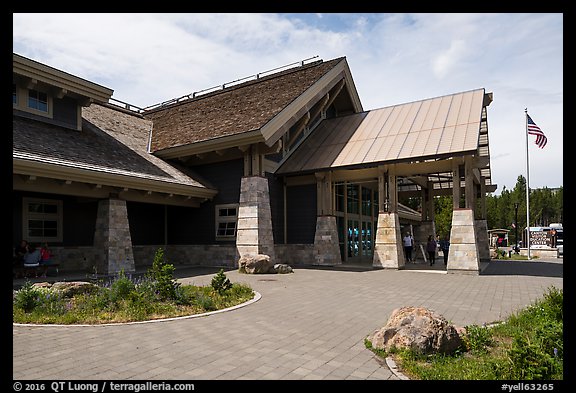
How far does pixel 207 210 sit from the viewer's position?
70.2 ft

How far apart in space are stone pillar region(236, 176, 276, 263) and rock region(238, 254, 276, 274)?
159 centimetres

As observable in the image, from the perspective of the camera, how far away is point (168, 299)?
959cm

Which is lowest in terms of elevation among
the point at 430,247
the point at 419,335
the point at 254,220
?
the point at 430,247

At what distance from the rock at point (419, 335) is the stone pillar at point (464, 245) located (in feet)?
37.7

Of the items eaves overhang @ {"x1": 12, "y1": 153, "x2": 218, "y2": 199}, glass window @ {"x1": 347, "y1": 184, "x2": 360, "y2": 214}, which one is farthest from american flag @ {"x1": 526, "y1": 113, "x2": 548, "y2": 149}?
eaves overhang @ {"x1": 12, "y1": 153, "x2": 218, "y2": 199}

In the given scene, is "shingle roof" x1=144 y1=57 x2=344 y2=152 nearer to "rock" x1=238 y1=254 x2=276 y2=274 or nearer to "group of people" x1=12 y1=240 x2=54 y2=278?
"rock" x1=238 y1=254 x2=276 y2=274

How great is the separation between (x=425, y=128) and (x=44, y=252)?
59.1 feet

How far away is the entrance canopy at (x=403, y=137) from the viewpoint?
1762 centimetres

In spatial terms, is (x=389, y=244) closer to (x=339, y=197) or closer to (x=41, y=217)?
(x=339, y=197)

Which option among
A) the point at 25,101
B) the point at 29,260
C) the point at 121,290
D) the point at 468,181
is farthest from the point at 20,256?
the point at 468,181

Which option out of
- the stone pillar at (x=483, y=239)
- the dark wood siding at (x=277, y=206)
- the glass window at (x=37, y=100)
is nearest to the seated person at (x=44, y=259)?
the glass window at (x=37, y=100)

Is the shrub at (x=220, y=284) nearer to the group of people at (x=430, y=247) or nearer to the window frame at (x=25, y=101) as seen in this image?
the window frame at (x=25, y=101)

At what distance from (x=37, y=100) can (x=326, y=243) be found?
15.0 metres
